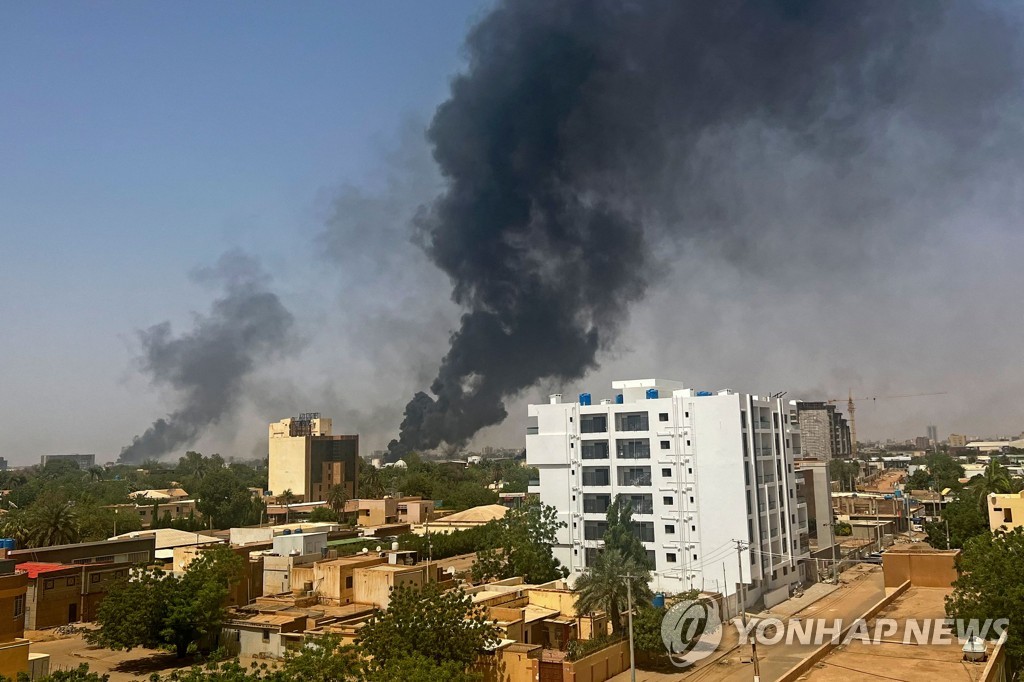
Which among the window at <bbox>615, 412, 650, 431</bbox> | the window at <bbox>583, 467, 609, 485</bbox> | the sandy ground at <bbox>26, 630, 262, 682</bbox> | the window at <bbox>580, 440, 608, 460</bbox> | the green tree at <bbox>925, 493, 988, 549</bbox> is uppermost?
the window at <bbox>615, 412, 650, 431</bbox>

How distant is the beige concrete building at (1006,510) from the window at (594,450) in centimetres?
4253

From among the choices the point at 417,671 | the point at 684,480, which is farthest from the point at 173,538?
the point at 417,671

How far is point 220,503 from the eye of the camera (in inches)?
5187

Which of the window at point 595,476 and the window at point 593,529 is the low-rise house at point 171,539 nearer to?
the window at point 593,529

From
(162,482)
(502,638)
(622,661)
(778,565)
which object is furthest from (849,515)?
(162,482)

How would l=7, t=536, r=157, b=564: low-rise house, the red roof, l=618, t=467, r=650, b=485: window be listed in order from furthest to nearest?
l=618, t=467, r=650, b=485: window
l=7, t=536, r=157, b=564: low-rise house
the red roof

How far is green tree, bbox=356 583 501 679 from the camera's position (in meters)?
36.3

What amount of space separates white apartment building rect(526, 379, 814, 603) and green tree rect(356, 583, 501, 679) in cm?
2876

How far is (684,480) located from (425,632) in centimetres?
3699

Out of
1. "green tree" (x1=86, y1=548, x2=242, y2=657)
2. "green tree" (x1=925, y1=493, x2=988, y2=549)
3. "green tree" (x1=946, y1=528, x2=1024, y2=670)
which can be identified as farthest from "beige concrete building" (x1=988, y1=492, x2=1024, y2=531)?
"green tree" (x1=86, y1=548, x2=242, y2=657)

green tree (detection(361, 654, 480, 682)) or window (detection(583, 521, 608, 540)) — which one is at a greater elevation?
window (detection(583, 521, 608, 540))

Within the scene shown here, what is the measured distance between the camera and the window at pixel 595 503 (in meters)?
72.2

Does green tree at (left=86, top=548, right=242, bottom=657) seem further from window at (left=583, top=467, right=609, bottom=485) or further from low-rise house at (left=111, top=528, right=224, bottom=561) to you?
window at (left=583, top=467, right=609, bottom=485)

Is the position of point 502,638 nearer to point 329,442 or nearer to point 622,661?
point 622,661
